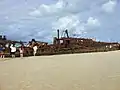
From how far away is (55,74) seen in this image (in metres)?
13.5

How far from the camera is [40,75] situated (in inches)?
527

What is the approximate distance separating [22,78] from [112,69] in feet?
14.3

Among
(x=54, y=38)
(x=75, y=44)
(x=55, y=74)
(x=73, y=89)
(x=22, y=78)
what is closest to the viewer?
(x=73, y=89)

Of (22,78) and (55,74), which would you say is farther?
(55,74)

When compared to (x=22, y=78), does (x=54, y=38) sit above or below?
above

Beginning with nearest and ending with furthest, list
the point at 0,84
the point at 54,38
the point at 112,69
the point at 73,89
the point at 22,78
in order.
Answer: the point at 73,89, the point at 0,84, the point at 22,78, the point at 112,69, the point at 54,38

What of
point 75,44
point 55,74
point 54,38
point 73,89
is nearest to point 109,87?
point 73,89

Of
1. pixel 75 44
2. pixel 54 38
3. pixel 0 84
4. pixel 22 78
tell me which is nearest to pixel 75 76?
pixel 22 78

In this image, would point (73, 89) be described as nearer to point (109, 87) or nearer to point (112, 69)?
point (109, 87)

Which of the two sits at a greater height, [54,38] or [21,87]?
[54,38]

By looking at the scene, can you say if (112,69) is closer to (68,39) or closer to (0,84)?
(0,84)

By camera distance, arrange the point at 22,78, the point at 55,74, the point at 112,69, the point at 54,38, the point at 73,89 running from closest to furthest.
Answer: the point at 73,89, the point at 22,78, the point at 55,74, the point at 112,69, the point at 54,38

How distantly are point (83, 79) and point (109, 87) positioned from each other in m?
1.66

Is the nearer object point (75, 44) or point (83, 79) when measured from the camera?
point (83, 79)
